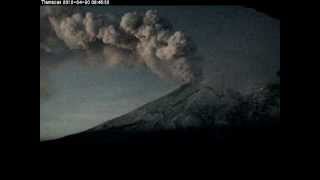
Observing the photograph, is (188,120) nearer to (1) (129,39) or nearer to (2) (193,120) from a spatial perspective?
(2) (193,120)

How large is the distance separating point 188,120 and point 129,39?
0.67 m

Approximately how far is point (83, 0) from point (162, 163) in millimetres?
1214

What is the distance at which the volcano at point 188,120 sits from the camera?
10.7 feet

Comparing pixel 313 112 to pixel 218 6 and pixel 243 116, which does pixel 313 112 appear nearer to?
pixel 243 116

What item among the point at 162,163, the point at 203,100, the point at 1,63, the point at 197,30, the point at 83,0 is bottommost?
the point at 162,163

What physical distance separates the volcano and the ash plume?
15 centimetres

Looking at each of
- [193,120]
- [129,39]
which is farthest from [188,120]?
[129,39]

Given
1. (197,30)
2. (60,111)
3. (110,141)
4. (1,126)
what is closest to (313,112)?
(197,30)

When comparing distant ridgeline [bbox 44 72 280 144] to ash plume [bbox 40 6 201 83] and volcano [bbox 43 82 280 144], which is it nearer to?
volcano [bbox 43 82 280 144]

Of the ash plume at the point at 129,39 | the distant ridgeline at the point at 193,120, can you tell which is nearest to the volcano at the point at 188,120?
the distant ridgeline at the point at 193,120

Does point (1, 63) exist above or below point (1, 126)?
above

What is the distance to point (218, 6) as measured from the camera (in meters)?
3.36

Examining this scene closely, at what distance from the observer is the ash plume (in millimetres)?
3303

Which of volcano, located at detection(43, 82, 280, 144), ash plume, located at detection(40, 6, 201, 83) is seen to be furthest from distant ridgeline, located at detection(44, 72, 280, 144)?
ash plume, located at detection(40, 6, 201, 83)
